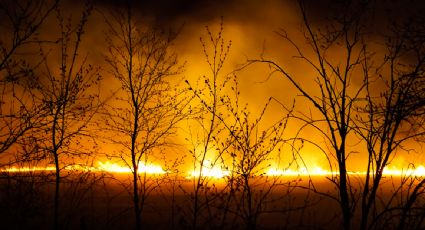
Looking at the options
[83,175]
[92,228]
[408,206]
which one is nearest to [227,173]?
[83,175]

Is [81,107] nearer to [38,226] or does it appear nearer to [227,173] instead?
[227,173]

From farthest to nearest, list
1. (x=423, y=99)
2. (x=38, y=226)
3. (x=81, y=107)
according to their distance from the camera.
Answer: (x=38, y=226) → (x=81, y=107) → (x=423, y=99)

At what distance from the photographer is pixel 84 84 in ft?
39.6

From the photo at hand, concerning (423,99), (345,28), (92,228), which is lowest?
(92,228)

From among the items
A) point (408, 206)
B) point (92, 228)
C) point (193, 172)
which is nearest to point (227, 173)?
point (193, 172)

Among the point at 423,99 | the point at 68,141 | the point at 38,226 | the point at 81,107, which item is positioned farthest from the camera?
the point at 38,226

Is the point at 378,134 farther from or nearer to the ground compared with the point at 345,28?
nearer to the ground

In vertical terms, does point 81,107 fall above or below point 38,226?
above

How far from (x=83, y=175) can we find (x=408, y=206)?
8.90 metres

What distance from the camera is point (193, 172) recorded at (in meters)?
13.0

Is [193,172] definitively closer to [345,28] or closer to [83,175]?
[83,175]

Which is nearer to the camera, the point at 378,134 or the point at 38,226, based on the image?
the point at 378,134

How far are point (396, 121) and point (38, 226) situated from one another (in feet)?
64.2

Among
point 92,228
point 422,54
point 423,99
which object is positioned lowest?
point 92,228
